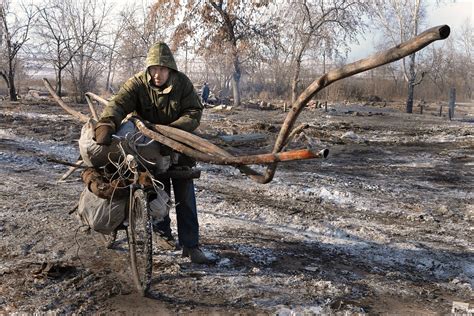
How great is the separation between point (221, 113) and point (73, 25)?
17.0m

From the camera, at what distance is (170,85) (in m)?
3.93

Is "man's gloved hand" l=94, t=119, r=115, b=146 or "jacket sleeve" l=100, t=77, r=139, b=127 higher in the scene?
"jacket sleeve" l=100, t=77, r=139, b=127

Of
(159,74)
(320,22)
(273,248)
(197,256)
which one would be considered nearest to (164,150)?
(159,74)

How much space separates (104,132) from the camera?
3.49 metres

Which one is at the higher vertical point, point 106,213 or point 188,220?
point 106,213

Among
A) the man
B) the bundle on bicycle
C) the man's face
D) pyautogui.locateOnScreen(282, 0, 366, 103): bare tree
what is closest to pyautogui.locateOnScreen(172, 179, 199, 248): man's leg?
the man

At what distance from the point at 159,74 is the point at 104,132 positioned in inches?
28.5

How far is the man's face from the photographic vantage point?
3.89 metres

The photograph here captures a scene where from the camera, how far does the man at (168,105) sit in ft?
12.5

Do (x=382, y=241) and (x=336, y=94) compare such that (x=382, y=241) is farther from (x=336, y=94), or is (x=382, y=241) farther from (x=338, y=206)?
(x=336, y=94)

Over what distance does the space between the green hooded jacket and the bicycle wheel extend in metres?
0.69

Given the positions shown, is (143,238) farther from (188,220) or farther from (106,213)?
(188,220)

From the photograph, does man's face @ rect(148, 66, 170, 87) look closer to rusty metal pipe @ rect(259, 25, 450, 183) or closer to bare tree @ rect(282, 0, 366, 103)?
rusty metal pipe @ rect(259, 25, 450, 183)

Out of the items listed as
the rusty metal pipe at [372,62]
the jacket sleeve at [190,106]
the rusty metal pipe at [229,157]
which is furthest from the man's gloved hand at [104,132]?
the rusty metal pipe at [372,62]
